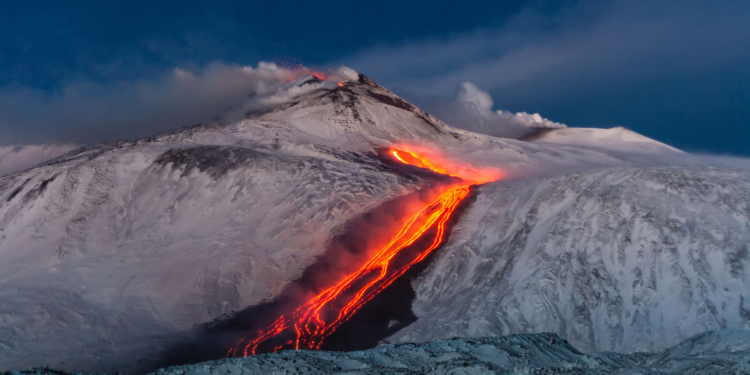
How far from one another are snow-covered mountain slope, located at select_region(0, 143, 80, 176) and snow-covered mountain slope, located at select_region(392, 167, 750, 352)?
269 ft

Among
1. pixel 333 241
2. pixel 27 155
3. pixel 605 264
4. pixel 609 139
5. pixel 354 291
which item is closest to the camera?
pixel 605 264

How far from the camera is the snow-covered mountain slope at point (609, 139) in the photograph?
85.8 metres

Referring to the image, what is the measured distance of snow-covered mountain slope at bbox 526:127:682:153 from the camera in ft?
281

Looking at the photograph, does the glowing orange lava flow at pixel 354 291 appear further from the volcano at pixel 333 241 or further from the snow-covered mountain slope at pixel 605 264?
the snow-covered mountain slope at pixel 605 264

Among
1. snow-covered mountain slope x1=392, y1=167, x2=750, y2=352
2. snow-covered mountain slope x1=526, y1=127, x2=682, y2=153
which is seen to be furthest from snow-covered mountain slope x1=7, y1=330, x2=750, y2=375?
snow-covered mountain slope x1=526, y1=127, x2=682, y2=153

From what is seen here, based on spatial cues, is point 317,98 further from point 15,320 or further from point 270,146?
point 15,320

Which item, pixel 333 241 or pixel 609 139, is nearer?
pixel 333 241

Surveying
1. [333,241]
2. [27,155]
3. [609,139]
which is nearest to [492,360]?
[333,241]

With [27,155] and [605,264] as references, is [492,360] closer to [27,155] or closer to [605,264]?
[605,264]

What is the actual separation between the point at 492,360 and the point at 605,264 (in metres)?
21.9

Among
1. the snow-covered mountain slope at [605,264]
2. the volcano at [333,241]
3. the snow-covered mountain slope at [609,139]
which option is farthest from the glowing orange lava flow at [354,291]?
the snow-covered mountain slope at [609,139]

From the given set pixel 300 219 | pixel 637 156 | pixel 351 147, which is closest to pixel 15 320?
pixel 300 219

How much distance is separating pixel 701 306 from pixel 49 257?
5086 centimetres

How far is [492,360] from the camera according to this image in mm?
23141
